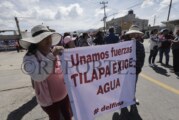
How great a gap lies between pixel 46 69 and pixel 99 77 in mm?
887

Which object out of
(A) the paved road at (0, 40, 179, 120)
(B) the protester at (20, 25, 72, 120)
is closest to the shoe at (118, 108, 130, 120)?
(A) the paved road at (0, 40, 179, 120)

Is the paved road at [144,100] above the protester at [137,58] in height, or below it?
below

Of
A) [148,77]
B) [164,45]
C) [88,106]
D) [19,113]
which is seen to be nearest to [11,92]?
[19,113]

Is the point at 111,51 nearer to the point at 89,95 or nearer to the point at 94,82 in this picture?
the point at 94,82

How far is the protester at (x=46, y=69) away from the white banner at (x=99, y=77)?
13cm

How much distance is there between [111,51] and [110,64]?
0.19 m

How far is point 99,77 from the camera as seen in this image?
2.60 meters

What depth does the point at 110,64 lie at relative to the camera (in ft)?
8.82

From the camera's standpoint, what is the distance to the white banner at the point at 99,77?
2336 mm

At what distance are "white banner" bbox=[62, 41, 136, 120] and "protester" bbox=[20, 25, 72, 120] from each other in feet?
0.41
